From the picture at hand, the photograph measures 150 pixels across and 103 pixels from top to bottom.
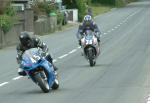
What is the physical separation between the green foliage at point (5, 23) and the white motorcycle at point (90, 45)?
587 inches

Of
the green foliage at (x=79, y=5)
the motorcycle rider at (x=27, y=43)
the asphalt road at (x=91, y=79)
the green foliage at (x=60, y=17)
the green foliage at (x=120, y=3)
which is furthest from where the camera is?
the green foliage at (x=120, y=3)

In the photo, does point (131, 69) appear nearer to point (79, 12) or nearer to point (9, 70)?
point (9, 70)

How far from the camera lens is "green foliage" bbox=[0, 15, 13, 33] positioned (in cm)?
3800

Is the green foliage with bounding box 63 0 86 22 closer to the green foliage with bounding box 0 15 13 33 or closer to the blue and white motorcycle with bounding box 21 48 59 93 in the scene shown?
the green foliage with bounding box 0 15 13 33

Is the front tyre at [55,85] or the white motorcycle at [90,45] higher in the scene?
the front tyre at [55,85]

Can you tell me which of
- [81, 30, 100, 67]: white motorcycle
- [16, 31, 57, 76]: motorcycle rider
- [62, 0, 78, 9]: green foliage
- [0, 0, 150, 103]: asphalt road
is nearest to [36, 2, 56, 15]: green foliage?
[62, 0, 78, 9]: green foliage

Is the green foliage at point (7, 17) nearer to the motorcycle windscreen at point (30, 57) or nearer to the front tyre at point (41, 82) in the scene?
the motorcycle windscreen at point (30, 57)

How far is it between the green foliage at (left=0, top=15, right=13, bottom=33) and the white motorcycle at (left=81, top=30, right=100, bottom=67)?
1491cm

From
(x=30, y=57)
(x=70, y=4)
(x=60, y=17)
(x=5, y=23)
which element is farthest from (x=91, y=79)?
(x=70, y=4)

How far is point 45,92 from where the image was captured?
1564 centimetres

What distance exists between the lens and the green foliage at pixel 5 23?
38.0 metres

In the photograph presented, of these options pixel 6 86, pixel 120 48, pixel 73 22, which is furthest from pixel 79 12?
pixel 6 86

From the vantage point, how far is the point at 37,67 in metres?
15.5

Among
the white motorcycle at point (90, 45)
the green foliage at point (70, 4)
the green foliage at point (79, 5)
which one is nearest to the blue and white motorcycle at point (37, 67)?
the white motorcycle at point (90, 45)
